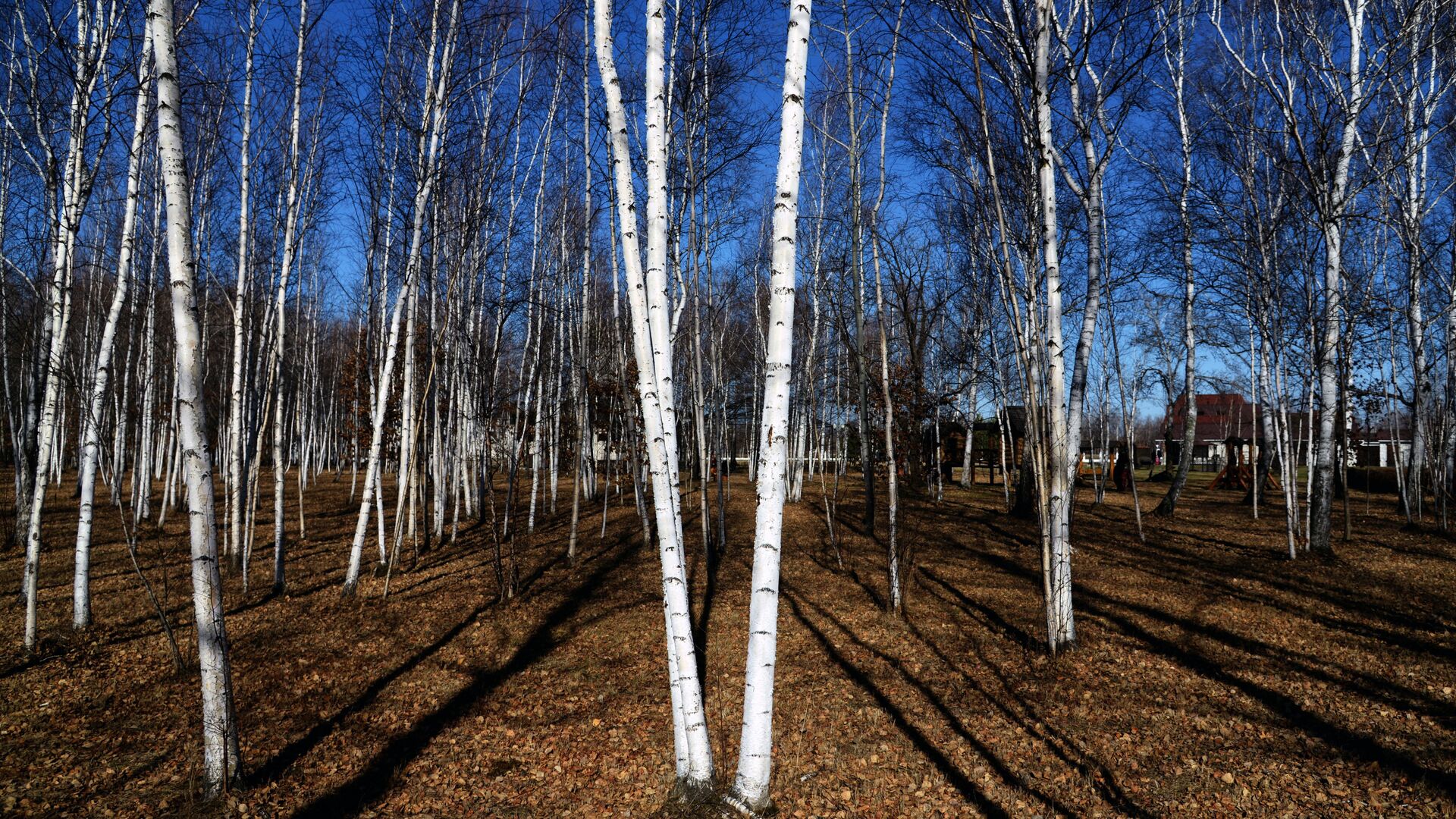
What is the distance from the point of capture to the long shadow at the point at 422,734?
356cm

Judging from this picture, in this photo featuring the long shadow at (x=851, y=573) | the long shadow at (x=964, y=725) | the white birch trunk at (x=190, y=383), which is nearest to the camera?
the white birch trunk at (x=190, y=383)

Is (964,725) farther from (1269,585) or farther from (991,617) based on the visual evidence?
(1269,585)

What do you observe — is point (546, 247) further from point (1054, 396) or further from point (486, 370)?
point (1054, 396)

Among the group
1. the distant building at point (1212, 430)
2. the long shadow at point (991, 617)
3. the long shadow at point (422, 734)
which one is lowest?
the long shadow at point (422, 734)

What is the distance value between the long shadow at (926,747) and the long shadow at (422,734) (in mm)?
2477

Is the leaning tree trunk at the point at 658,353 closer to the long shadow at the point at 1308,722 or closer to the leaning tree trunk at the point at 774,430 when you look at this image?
the leaning tree trunk at the point at 774,430

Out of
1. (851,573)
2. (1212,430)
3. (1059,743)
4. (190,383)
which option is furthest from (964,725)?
(1212,430)

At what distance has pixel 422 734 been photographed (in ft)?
14.4

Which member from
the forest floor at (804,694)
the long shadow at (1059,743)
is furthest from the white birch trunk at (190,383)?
the long shadow at (1059,743)

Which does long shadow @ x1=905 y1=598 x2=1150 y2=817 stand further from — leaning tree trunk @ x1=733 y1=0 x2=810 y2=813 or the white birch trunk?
the white birch trunk

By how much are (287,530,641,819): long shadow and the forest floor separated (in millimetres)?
20

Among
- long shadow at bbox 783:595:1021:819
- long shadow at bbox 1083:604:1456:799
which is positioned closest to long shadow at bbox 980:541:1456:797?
long shadow at bbox 1083:604:1456:799

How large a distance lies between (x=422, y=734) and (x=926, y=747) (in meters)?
3.05

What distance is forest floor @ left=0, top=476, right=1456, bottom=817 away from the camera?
3.58 m
